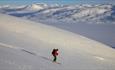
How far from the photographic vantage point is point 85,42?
28.6 m

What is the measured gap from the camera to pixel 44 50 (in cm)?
2420

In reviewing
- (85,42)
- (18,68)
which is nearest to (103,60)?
(85,42)

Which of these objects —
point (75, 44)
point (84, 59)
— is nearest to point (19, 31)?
point (75, 44)

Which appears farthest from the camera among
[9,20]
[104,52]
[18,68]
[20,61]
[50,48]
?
[9,20]

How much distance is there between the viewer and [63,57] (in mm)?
23094

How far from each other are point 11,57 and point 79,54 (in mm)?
8111

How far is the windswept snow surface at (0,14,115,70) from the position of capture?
58.1 ft

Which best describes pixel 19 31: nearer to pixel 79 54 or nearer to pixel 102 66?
pixel 79 54

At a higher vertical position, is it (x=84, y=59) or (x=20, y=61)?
(x=20, y=61)

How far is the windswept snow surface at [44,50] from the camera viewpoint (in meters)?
17.7

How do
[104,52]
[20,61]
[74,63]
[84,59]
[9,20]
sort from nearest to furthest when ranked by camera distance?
[20,61] < [74,63] < [84,59] < [104,52] < [9,20]

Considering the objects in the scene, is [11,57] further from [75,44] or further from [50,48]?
[75,44]

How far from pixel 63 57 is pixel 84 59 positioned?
1.64 meters

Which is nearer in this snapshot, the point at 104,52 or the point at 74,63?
the point at 74,63
